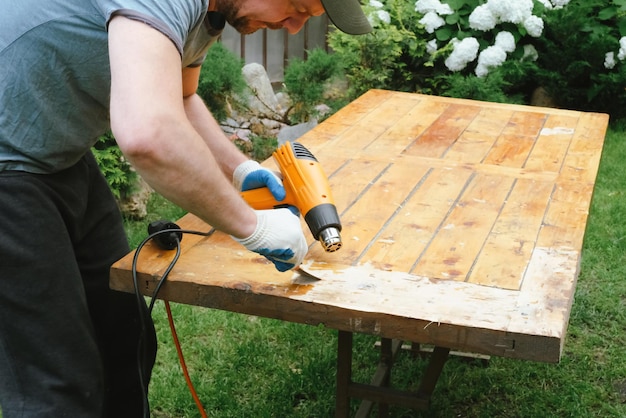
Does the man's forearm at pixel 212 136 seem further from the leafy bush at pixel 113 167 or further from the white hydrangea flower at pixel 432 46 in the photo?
the white hydrangea flower at pixel 432 46

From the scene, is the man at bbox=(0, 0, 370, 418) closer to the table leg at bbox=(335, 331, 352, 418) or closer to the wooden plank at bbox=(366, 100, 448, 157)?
the table leg at bbox=(335, 331, 352, 418)

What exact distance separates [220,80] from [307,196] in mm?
3317

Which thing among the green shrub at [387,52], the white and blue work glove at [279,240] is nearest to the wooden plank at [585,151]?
the white and blue work glove at [279,240]

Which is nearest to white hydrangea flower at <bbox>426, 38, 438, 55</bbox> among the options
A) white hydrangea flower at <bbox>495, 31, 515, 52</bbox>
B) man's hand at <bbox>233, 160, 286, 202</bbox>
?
white hydrangea flower at <bbox>495, 31, 515, 52</bbox>

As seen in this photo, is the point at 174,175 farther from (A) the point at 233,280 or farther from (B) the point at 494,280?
(B) the point at 494,280

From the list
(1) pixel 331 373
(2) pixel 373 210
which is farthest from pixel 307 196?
(1) pixel 331 373

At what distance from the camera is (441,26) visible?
6.77 meters

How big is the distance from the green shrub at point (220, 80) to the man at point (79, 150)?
3024 millimetres

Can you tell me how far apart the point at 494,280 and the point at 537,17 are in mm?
5101

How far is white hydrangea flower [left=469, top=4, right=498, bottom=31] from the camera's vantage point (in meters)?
6.49

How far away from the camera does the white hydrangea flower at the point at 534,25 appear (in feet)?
21.5

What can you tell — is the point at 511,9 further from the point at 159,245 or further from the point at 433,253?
the point at 159,245

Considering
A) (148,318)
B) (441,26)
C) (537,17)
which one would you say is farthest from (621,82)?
(148,318)

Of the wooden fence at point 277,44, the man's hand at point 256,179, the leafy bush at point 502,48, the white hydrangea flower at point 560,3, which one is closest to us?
the man's hand at point 256,179
